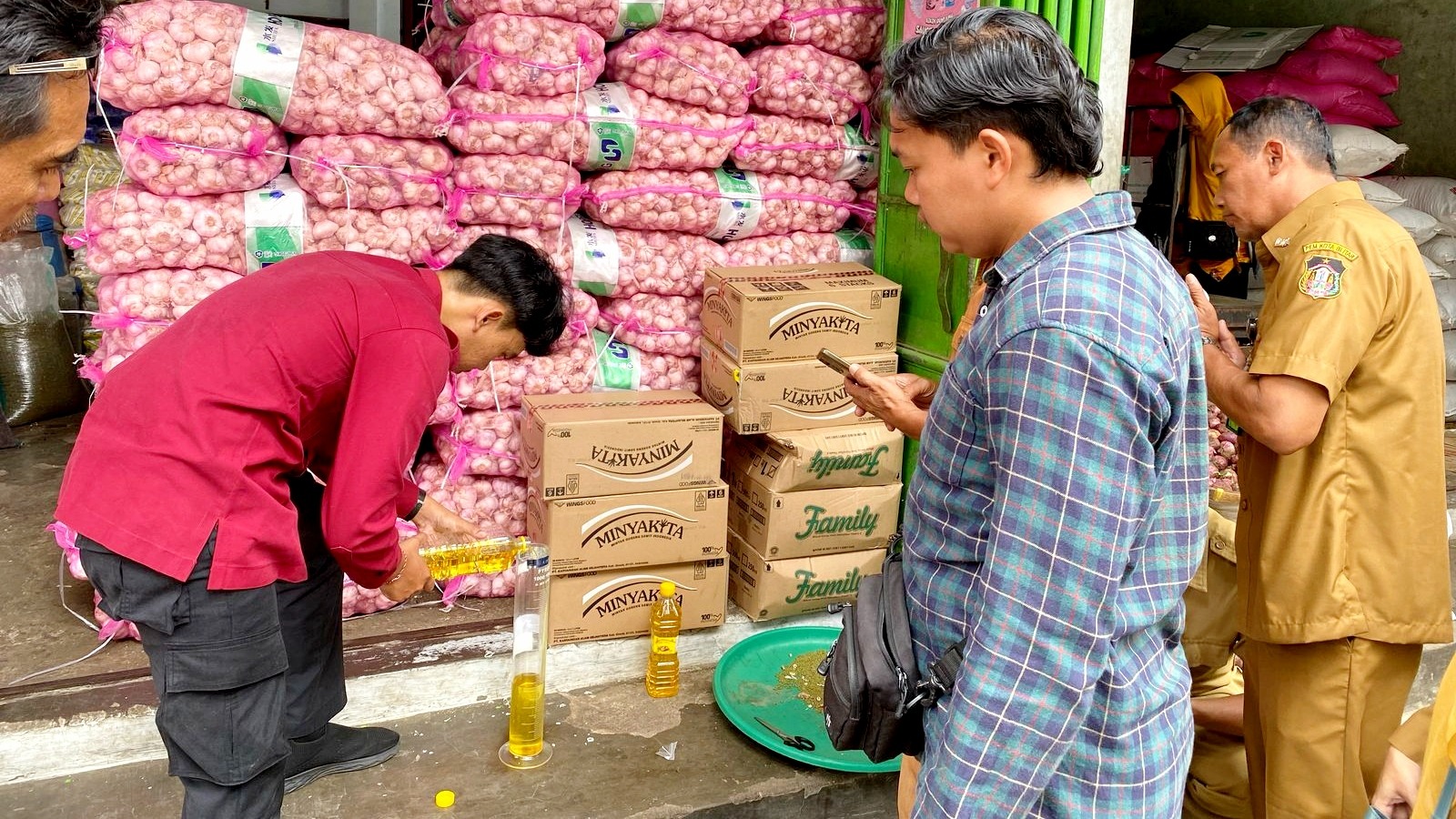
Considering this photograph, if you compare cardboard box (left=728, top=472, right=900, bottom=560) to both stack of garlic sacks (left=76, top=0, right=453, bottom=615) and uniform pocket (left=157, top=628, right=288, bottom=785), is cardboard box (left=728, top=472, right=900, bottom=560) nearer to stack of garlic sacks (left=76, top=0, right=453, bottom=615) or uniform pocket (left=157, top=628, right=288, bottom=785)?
stack of garlic sacks (left=76, top=0, right=453, bottom=615)

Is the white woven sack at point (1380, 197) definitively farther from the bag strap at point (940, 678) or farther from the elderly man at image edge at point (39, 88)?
the elderly man at image edge at point (39, 88)

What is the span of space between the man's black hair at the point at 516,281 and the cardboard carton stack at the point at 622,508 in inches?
28.4

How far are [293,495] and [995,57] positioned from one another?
193cm

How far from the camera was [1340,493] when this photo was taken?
7.72 feet

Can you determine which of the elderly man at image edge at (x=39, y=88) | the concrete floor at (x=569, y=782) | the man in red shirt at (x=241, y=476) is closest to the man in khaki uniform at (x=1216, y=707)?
the concrete floor at (x=569, y=782)

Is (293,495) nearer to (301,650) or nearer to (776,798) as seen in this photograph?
(301,650)

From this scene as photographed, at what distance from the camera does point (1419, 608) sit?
2334 millimetres

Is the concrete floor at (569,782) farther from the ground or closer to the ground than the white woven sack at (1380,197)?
closer to the ground

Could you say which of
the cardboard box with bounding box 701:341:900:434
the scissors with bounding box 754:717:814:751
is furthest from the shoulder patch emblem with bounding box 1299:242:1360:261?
the scissors with bounding box 754:717:814:751

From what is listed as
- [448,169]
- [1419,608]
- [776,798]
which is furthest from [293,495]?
[1419,608]

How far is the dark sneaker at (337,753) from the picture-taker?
9.06 feet

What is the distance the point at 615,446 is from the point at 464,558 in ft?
2.24

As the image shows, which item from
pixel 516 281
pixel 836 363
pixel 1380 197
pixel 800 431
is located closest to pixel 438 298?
pixel 516 281

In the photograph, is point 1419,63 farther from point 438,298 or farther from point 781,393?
point 438,298
